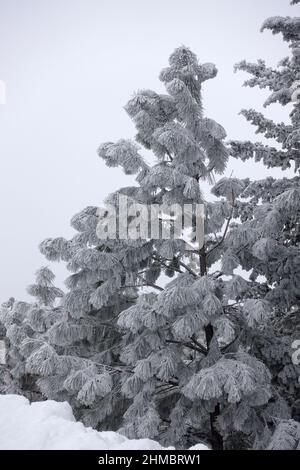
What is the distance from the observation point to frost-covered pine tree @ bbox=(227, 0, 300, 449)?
6961 millimetres

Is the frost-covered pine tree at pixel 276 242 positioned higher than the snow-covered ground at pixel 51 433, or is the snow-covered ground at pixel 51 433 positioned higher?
the frost-covered pine tree at pixel 276 242

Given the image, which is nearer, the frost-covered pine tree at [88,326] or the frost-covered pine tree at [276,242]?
the frost-covered pine tree at [88,326]

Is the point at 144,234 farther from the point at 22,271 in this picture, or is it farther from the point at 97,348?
the point at 22,271

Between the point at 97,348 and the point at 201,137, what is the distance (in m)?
5.17

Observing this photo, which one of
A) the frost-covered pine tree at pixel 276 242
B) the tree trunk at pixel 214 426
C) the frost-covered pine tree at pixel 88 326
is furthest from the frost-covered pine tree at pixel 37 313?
the frost-covered pine tree at pixel 276 242

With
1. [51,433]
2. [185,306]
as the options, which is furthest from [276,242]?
[51,433]

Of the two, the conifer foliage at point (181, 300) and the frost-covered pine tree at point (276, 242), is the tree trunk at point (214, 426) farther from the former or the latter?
the frost-covered pine tree at point (276, 242)

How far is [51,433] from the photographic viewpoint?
15.7ft

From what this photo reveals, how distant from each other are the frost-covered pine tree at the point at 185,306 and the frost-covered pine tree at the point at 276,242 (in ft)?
0.84

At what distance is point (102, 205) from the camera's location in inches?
292

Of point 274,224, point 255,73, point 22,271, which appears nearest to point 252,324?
point 274,224

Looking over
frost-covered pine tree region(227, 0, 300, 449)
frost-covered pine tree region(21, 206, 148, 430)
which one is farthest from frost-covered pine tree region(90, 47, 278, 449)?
frost-covered pine tree region(21, 206, 148, 430)

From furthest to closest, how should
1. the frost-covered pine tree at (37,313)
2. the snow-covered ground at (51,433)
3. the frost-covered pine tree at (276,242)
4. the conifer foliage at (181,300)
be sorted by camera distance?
the frost-covered pine tree at (37,313), the frost-covered pine tree at (276,242), the conifer foliage at (181,300), the snow-covered ground at (51,433)

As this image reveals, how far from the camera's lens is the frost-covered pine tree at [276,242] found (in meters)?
6.96
